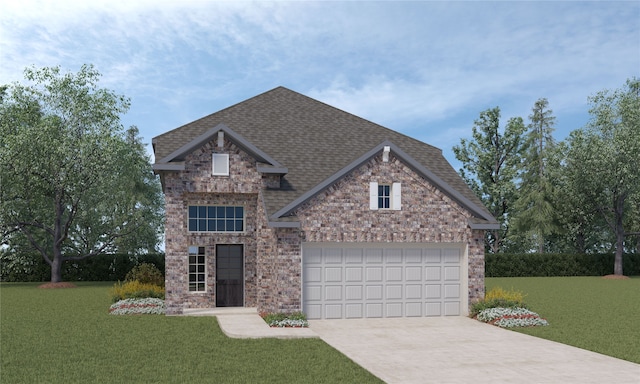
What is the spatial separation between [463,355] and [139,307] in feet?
40.6

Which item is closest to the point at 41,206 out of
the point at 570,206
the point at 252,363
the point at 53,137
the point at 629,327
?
the point at 53,137

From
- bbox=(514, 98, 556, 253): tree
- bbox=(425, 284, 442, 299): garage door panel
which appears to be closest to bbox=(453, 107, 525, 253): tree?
bbox=(514, 98, 556, 253): tree

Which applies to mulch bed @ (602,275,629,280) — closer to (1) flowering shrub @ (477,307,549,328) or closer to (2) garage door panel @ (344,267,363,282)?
(1) flowering shrub @ (477,307,549,328)

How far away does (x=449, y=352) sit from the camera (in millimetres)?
14539

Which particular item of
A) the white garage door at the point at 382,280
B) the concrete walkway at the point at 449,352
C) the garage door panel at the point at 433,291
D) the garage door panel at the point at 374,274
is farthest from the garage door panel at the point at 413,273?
the concrete walkway at the point at 449,352

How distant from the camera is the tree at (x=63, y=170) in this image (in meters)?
36.6

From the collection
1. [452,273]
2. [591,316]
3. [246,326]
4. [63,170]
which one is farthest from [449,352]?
[63,170]

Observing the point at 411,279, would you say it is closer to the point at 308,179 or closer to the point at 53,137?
the point at 308,179

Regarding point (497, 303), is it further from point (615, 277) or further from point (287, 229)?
point (615, 277)

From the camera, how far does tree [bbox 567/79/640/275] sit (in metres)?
46.7

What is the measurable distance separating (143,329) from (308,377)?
26.0 feet

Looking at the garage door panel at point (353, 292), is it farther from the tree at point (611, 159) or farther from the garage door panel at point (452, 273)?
the tree at point (611, 159)

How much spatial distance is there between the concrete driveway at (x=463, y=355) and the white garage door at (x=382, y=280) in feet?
4.39

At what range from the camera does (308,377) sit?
1177cm
